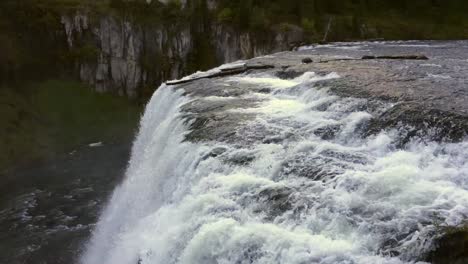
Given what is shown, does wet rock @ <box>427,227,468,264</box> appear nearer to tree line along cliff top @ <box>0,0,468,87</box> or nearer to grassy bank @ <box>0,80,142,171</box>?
grassy bank @ <box>0,80,142,171</box>

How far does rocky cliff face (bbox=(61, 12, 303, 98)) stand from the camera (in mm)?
48094

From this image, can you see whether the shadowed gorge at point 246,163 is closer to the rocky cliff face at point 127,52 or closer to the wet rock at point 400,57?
the wet rock at point 400,57

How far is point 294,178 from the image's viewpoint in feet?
32.5

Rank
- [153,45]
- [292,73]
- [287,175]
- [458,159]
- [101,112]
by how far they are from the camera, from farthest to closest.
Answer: [153,45], [101,112], [292,73], [287,175], [458,159]

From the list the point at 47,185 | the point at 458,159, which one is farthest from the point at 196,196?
the point at 47,185

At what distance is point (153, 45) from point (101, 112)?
8.32 meters

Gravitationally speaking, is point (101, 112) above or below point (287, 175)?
below

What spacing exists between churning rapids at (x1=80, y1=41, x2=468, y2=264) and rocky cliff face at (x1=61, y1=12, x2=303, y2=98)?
3280 centimetres

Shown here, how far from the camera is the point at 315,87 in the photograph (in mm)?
16969

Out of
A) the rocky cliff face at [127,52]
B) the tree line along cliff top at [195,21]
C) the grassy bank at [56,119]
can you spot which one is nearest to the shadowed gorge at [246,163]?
the grassy bank at [56,119]

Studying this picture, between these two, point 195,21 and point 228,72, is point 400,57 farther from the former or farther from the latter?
point 195,21

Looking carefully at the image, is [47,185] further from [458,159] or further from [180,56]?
[458,159]

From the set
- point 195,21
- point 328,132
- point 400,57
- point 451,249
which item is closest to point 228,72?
point 400,57

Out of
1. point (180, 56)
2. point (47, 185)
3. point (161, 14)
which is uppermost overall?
point (161, 14)
